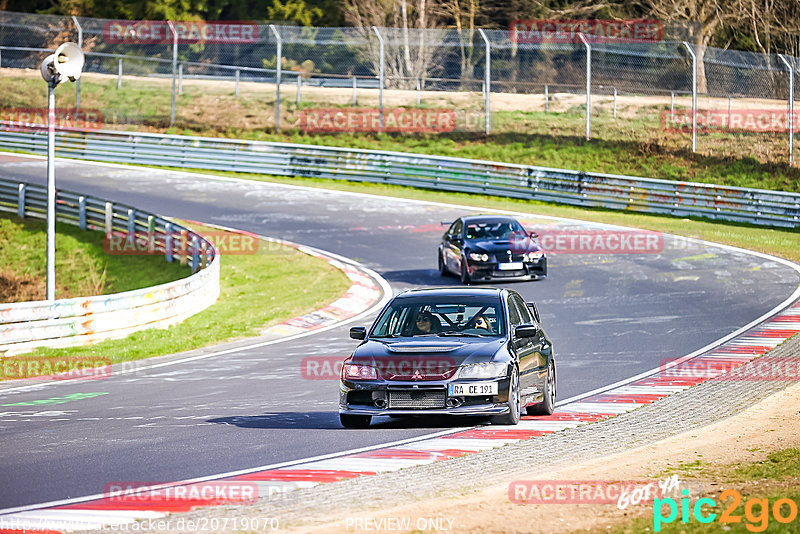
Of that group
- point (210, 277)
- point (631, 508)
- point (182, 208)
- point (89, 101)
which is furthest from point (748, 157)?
point (631, 508)

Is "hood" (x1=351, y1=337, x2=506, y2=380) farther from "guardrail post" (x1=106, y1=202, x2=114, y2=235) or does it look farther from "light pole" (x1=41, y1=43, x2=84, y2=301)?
"guardrail post" (x1=106, y1=202, x2=114, y2=235)

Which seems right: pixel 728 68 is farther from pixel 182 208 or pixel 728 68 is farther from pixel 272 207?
pixel 182 208

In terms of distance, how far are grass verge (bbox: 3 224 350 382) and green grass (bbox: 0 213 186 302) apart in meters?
2.03

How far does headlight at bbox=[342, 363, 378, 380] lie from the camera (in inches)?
432

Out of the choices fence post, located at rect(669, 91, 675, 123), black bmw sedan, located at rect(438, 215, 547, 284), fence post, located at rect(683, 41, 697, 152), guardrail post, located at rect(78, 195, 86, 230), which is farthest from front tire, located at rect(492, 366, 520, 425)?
fence post, located at rect(669, 91, 675, 123)

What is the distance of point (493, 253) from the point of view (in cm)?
2278

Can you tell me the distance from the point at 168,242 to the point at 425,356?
1774 centimetres

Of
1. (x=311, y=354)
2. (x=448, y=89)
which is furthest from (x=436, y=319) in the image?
(x=448, y=89)

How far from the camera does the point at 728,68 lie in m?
38.2

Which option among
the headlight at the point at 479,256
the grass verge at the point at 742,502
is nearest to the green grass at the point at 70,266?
the headlight at the point at 479,256

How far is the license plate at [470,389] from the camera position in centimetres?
1079

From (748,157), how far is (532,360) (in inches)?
1108

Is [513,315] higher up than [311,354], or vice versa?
[513,315]

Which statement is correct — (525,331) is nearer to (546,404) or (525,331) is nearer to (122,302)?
(546,404)
